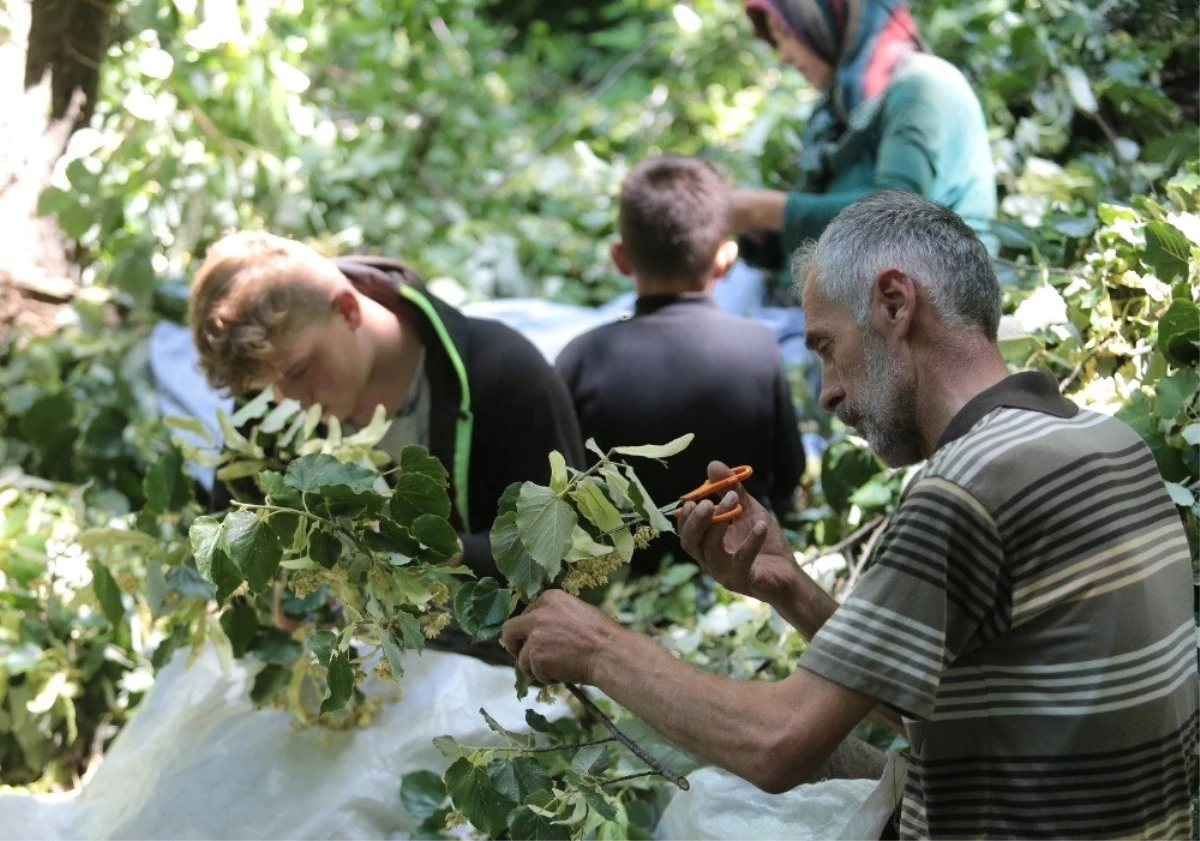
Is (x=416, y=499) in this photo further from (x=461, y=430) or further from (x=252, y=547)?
(x=461, y=430)

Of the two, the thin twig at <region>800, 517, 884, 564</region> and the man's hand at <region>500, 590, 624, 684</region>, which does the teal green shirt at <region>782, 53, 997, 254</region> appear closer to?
the thin twig at <region>800, 517, 884, 564</region>

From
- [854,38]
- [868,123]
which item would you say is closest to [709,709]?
[868,123]

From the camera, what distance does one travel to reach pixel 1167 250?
7.36ft

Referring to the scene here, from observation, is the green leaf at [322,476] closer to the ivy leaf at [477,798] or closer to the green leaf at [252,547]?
the green leaf at [252,547]

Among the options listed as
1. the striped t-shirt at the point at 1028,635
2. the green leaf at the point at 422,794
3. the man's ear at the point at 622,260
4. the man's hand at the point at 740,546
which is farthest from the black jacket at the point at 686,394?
the striped t-shirt at the point at 1028,635

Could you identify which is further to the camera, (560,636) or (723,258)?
(723,258)

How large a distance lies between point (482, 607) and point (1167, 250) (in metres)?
Answer: 1.25

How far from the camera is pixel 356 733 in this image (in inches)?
94.6

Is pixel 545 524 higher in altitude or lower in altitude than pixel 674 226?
higher

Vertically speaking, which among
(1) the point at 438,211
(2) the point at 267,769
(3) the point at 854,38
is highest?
(3) the point at 854,38

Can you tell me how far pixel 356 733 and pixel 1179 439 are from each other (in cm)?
136

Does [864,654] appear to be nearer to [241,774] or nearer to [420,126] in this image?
[241,774]

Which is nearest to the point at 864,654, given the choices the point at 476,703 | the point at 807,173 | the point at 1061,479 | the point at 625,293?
the point at 1061,479

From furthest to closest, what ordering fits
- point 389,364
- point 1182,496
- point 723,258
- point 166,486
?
point 723,258 < point 389,364 < point 166,486 < point 1182,496
